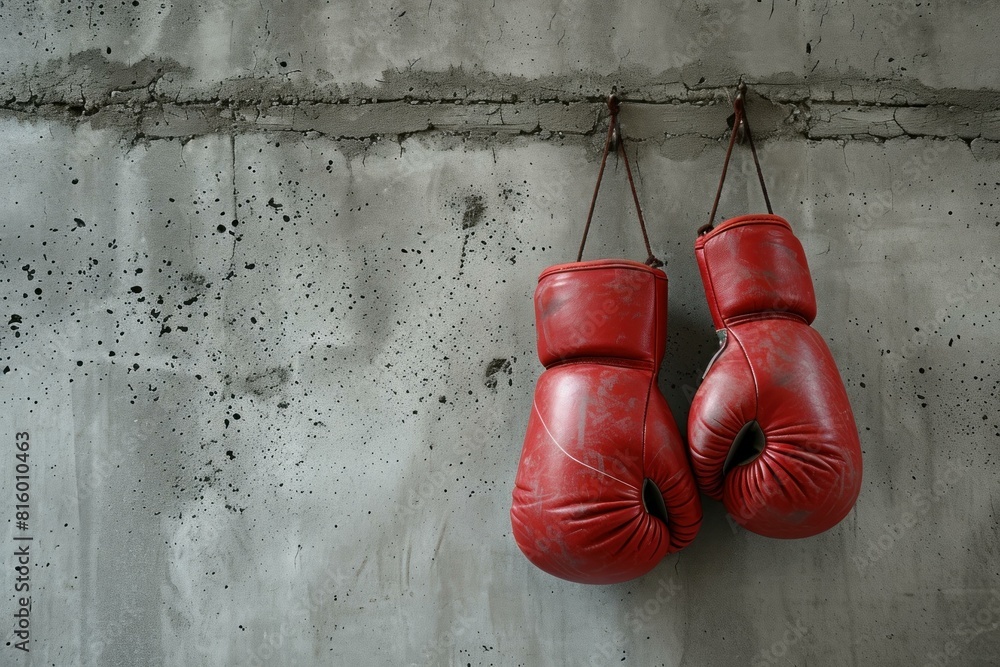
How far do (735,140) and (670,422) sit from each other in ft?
2.74

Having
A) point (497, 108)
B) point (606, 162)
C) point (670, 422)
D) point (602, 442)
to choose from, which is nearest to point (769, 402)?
point (670, 422)

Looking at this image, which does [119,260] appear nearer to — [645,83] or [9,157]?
[9,157]

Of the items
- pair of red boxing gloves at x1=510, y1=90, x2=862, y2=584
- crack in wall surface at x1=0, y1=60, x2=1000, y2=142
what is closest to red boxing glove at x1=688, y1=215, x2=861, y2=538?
pair of red boxing gloves at x1=510, y1=90, x2=862, y2=584

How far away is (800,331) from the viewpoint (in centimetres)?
130

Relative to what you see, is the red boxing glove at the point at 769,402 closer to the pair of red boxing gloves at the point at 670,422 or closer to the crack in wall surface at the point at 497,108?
the pair of red boxing gloves at the point at 670,422

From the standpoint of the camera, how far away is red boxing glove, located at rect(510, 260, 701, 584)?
1.22 m

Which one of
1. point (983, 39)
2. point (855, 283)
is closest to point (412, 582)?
point (855, 283)

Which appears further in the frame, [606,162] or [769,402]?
[606,162]

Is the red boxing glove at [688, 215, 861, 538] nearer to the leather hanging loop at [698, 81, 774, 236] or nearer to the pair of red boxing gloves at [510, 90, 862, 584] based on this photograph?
the pair of red boxing gloves at [510, 90, 862, 584]

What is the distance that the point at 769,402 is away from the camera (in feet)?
4.03

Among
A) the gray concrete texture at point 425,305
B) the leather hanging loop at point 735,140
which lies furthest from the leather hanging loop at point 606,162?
the leather hanging loop at point 735,140

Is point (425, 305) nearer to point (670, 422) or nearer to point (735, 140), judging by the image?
point (670, 422)

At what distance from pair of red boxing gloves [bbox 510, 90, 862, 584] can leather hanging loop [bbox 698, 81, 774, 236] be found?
0.20m

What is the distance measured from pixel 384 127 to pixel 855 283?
134 centimetres
